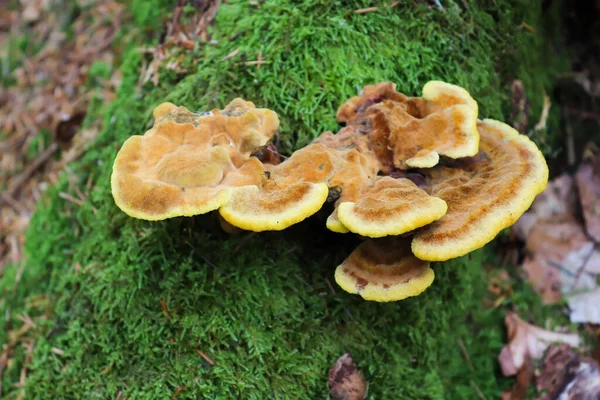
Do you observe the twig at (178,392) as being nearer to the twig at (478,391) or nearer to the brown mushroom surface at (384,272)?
the brown mushroom surface at (384,272)

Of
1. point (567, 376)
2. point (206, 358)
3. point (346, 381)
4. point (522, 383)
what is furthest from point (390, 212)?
point (567, 376)

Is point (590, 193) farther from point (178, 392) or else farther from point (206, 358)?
point (178, 392)

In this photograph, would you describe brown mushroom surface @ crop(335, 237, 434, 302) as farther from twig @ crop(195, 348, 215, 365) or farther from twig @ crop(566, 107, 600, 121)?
twig @ crop(566, 107, 600, 121)

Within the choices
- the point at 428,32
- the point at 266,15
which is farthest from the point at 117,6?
the point at 428,32

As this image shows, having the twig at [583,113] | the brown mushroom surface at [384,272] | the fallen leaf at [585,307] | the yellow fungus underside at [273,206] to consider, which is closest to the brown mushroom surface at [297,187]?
the yellow fungus underside at [273,206]

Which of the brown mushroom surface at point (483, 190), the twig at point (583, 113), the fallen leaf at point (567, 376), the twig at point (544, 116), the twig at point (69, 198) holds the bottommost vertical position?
the fallen leaf at point (567, 376)
